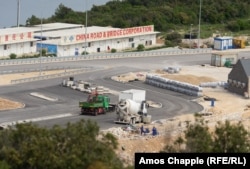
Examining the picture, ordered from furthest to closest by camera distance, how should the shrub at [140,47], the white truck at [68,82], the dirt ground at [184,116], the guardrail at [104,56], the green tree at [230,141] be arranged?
the shrub at [140,47]
the guardrail at [104,56]
the white truck at [68,82]
the dirt ground at [184,116]
the green tree at [230,141]

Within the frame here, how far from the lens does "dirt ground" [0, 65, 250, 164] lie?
109 feet

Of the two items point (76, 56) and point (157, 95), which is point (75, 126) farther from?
point (76, 56)

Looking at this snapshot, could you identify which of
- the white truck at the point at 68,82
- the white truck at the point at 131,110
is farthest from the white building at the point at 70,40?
the white truck at the point at 131,110

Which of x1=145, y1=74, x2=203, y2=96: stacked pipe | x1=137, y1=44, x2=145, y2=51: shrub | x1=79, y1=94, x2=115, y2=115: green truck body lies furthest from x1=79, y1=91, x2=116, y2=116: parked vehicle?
x1=137, y1=44, x2=145, y2=51: shrub

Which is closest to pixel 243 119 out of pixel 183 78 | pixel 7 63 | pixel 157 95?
pixel 157 95

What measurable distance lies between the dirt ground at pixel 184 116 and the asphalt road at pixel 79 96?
0.99 m

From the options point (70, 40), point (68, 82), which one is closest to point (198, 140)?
point (68, 82)

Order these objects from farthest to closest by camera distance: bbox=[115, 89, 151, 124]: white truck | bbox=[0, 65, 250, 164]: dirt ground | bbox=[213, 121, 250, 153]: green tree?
bbox=[115, 89, 151, 124]: white truck < bbox=[0, 65, 250, 164]: dirt ground < bbox=[213, 121, 250, 153]: green tree

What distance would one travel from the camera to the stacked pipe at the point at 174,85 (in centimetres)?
4688

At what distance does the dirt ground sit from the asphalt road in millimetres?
986

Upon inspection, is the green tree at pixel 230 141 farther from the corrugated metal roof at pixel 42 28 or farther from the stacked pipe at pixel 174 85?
the corrugated metal roof at pixel 42 28

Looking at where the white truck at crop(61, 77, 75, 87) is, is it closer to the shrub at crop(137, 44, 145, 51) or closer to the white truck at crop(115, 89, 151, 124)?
the white truck at crop(115, 89, 151, 124)

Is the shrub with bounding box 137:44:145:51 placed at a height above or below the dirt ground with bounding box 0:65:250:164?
above

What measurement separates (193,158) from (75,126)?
→ 23.4ft
